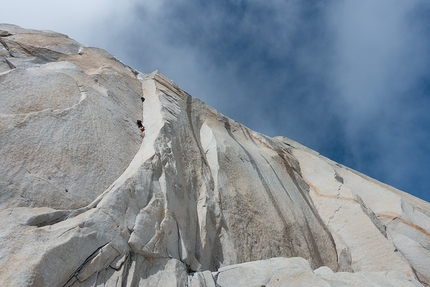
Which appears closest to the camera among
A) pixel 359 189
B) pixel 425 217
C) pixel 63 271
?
pixel 63 271

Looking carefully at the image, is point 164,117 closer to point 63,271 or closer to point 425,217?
point 63,271

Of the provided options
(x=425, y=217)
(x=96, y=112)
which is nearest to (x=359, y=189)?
(x=425, y=217)

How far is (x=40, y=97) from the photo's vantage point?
32.6ft

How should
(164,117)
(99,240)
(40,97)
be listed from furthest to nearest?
(164,117) → (40,97) → (99,240)

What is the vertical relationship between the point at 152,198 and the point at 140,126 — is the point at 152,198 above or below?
below

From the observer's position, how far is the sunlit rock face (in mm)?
6750

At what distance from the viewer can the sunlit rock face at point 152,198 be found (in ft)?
22.1

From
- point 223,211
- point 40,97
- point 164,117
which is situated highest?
point 164,117

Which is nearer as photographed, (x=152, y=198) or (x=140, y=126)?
(x=152, y=198)

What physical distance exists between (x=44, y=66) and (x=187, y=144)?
17.6 feet

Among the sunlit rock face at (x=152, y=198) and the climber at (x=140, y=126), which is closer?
the sunlit rock face at (x=152, y=198)

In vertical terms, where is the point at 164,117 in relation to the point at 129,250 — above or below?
above

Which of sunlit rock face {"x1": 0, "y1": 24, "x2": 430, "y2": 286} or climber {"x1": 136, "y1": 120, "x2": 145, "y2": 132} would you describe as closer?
sunlit rock face {"x1": 0, "y1": 24, "x2": 430, "y2": 286}

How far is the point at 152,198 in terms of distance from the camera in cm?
845
